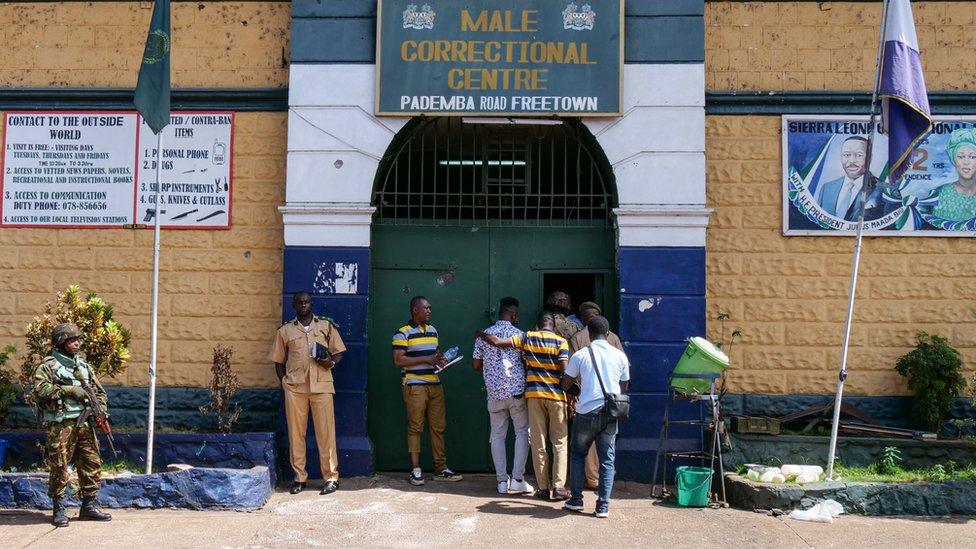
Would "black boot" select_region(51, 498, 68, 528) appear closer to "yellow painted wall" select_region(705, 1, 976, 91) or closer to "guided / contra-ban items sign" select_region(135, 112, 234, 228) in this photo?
"guided / contra-ban items sign" select_region(135, 112, 234, 228)

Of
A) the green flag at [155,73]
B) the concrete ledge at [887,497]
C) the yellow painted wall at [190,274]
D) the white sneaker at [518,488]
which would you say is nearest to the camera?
the concrete ledge at [887,497]

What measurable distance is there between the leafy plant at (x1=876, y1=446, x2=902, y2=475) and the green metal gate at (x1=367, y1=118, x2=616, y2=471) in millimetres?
2924

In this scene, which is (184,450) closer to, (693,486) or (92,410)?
(92,410)

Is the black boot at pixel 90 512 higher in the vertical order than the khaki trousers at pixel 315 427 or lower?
lower

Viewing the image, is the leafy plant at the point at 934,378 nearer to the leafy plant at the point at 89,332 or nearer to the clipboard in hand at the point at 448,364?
the clipboard in hand at the point at 448,364

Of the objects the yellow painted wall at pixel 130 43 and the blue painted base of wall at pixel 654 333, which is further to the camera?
the yellow painted wall at pixel 130 43

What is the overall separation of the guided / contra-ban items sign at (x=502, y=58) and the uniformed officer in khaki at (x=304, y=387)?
7.60ft

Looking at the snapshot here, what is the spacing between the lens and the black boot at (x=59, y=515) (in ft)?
25.7

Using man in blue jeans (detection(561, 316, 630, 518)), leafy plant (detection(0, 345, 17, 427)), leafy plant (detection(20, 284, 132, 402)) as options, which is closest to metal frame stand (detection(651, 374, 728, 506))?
man in blue jeans (detection(561, 316, 630, 518))

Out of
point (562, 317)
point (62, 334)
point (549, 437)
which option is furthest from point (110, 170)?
point (549, 437)

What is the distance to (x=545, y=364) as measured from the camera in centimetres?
879

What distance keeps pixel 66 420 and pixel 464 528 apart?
10.9 feet

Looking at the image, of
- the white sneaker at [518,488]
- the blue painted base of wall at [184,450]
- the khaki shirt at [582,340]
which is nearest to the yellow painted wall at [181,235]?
the blue painted base of wall at [184,450]

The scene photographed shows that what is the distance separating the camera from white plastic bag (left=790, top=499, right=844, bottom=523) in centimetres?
812
